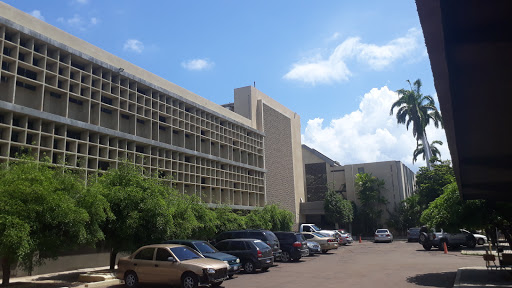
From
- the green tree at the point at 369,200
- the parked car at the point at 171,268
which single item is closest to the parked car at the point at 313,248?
the parked car at the point at 171,268

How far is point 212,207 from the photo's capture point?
32.0 m

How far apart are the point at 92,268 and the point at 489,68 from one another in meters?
22.3

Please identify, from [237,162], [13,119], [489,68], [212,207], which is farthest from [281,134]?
[489,68]

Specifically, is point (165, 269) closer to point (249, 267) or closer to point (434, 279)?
point (249, 267)

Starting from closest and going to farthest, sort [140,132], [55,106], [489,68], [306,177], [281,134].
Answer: [489,68]
[55,106]
[140,132]
[281,134]
[306,177]

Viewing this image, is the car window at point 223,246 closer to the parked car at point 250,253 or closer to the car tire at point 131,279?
the parked car at point 250,253

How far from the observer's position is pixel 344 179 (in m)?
63.5

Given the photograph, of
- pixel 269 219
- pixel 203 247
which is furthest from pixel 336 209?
pixel 203 247

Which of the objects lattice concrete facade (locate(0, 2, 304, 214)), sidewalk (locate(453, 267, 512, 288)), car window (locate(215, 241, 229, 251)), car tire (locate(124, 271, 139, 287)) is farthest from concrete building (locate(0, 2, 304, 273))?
sidewalk (locate(453, 267, 512, 288))

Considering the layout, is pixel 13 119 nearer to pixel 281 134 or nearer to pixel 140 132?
pixel 140 132

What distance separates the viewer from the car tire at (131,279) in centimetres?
1458

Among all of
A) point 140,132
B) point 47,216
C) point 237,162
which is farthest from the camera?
point 237,162

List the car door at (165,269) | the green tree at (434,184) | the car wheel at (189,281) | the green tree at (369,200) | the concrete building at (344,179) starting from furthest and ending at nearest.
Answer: the concrete building at (344,179) → the green tree at (369,200) → the green tree at (434,184) → the car door at (165,269) → the car wheel at (189,281)

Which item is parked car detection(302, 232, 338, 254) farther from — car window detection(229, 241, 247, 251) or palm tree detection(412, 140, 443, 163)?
palm tree detection(412, 140, 443, 163)
